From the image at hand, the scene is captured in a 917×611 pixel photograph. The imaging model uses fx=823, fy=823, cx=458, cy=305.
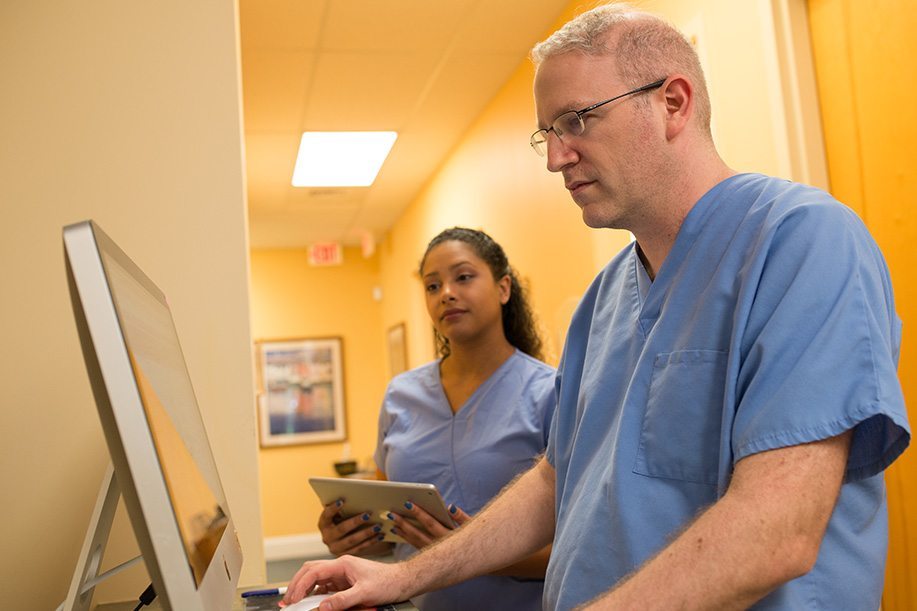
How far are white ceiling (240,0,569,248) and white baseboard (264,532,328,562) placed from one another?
325 cm

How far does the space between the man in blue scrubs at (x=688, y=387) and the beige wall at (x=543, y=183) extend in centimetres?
111

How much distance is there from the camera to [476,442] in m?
1.81

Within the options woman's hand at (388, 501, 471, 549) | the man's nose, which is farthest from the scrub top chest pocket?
woman's hand at (388, 501, 471, 549)

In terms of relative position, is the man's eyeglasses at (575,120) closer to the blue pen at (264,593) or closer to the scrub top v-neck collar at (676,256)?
the scrub top v-neck collar at (676,256)

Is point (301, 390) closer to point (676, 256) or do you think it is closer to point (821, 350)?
point (676, 256)

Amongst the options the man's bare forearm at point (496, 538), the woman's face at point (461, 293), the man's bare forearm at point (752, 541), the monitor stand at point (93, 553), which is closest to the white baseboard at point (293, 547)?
the woman's face at point (461, 293)

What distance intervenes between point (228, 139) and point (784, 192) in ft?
3.96

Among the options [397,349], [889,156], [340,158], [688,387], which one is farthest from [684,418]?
[397,349]

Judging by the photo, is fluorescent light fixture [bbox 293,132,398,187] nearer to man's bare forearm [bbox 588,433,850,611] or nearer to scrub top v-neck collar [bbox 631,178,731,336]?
scrub top v-neck collar [bbox 631,178,731,336]

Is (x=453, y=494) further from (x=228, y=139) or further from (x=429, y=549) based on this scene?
(x=228, y=139)

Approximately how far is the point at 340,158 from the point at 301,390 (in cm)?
309

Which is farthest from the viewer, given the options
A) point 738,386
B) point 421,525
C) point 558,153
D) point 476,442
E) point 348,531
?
point 476,442

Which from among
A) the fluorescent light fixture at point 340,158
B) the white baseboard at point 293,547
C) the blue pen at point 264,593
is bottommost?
the white baseboard at point 293,547

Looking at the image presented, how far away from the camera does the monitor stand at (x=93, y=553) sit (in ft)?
3.15
